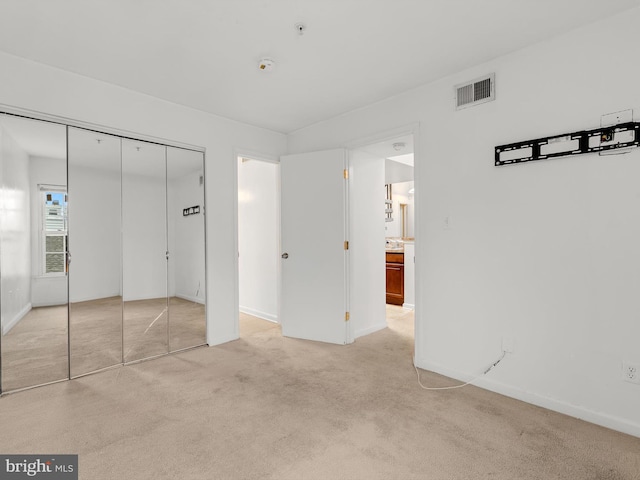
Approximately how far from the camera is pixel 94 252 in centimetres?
292

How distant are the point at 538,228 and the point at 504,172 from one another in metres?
0.48

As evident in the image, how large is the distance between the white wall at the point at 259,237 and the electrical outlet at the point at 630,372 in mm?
3484

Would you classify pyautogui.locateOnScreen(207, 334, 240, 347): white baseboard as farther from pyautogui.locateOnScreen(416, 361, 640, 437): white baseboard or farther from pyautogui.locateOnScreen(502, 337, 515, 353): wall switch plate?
pyautogui.locateOnScreen(502, 337, 515, 353): wall switch plate

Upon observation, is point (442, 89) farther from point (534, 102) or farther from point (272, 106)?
point (272, 106)

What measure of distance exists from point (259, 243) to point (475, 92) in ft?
10.8

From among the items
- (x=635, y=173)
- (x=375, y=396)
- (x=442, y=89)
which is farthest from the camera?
(x=442, y=89)

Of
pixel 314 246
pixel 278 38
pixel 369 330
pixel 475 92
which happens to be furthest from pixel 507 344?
pixel 278 38

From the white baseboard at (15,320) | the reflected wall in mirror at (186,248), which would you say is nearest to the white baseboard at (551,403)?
the reflected wall in mirror at (186,248)

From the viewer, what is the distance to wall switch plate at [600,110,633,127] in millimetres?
2002

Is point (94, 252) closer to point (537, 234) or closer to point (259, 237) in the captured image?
point (259, 237)

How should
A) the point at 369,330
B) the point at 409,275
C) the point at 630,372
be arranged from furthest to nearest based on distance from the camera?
the point at 409,275, the point at 369,330, the point at 630,372

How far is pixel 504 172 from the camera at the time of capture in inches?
98.4

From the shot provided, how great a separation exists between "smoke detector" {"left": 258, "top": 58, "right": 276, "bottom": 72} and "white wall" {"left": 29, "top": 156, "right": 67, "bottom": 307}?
1726 mm

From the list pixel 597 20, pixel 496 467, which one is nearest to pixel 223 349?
pixel 496 467
